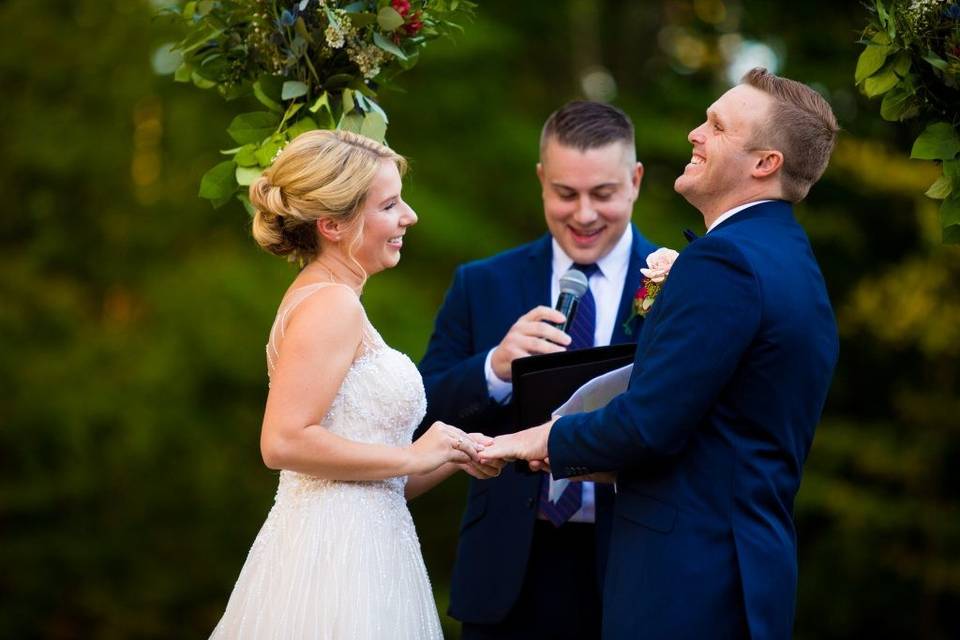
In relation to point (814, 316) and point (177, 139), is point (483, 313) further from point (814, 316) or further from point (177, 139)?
point (177, 139)

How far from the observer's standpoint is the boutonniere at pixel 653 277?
3.85 metres

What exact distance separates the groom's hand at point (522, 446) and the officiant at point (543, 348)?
1.21ft

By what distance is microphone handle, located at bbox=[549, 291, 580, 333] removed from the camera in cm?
422

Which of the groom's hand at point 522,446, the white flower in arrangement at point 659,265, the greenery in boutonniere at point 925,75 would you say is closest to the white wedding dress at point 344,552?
the groom's hand at point 522,446

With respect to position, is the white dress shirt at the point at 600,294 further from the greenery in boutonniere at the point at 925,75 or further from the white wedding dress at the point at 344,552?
the greenery in boutonniere at the point at 925,75

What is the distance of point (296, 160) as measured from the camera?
3.82m

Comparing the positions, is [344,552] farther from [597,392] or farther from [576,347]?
[576,347]

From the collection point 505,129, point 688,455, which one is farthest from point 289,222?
point 505,129

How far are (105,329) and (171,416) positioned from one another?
1306 mm

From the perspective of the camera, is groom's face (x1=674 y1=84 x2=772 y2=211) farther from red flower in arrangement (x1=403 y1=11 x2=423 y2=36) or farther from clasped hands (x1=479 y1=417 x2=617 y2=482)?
red flower in arrangement (x1=403 y1=11 x2=423 y2=36)

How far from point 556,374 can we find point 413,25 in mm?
1320

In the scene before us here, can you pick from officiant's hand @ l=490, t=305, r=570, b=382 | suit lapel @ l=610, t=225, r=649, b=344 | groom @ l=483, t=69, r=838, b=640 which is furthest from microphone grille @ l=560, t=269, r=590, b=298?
groom @ l=483, t=69, r=838, b=640

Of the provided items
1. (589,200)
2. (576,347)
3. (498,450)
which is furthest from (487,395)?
(589,200)

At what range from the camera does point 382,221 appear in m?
3.92
